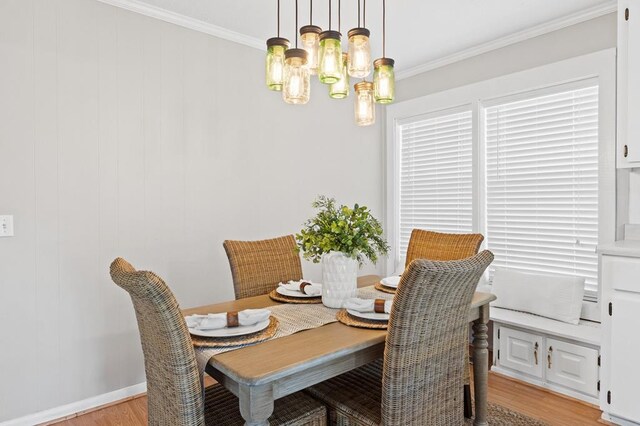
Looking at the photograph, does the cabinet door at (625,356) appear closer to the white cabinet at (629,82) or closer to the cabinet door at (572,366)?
the cabinet door at (572,366)

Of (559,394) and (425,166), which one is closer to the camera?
(559,394)

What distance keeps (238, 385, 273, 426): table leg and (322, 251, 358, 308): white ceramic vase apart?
2.28ft

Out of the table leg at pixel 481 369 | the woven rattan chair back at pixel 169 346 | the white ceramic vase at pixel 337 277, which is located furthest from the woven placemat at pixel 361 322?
the table leg at pixel 481 369

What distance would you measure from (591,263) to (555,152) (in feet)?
2.66

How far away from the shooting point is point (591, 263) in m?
2.83

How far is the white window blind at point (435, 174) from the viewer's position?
11.7 feet

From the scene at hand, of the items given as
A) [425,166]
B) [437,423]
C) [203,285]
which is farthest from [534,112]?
[203,285]

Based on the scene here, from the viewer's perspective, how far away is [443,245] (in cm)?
262

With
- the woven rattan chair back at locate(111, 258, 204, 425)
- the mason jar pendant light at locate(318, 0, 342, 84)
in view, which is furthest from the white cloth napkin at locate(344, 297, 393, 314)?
the mason jar pendant light at locate(318, 0, 342, 84)

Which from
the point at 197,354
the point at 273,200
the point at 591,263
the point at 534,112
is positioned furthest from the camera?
the point at 273,200

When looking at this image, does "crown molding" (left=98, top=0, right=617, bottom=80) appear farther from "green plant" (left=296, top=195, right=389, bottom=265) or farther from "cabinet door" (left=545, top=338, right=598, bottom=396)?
"cabinet door" (left=545, top=338, right=598, bottom=396)

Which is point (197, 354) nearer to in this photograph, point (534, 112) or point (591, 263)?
point (591, 263)

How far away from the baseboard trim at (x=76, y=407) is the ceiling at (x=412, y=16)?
2467mm

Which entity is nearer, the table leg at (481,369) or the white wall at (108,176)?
the table leg at (481,369)
